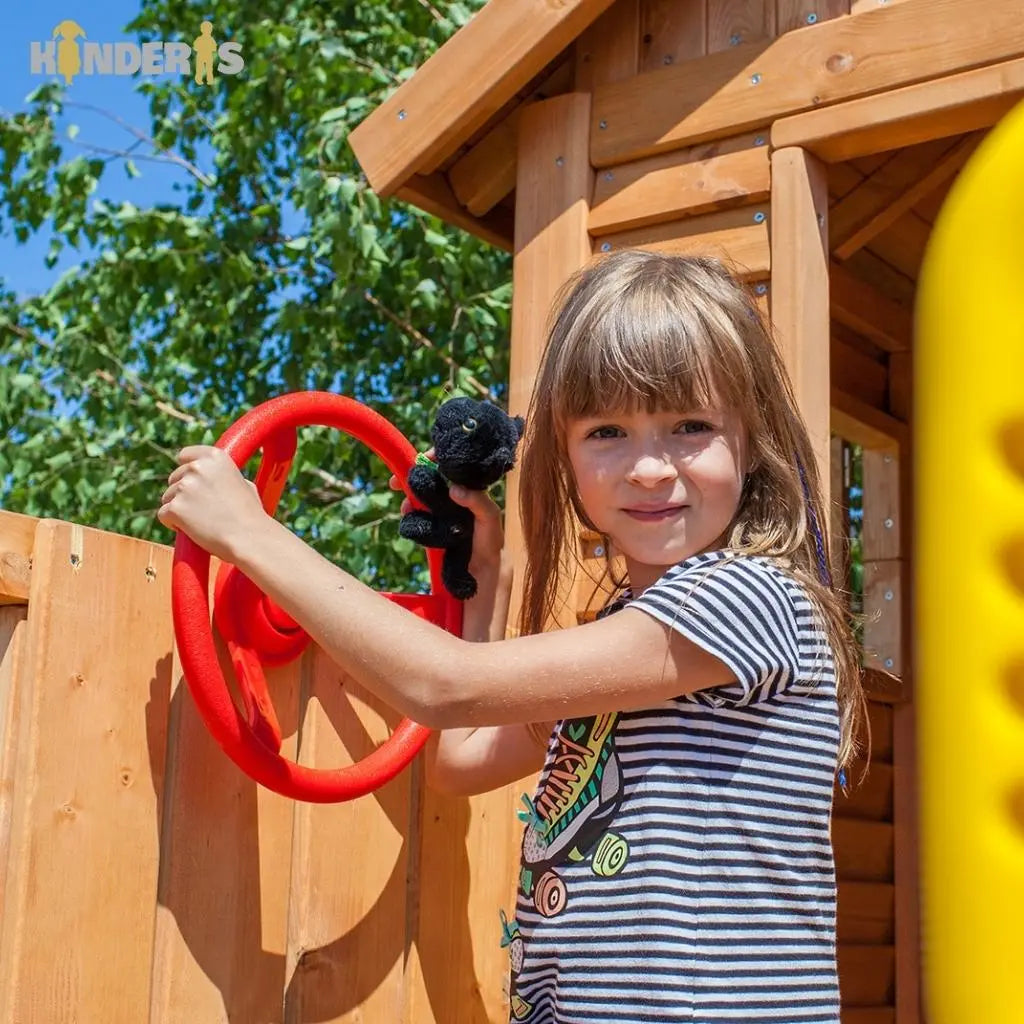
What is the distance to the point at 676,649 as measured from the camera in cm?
155

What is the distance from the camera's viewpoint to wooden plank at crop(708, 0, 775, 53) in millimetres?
2811

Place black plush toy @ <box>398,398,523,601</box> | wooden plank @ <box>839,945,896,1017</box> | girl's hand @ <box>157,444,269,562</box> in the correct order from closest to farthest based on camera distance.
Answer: girl's hand @ <box>157,444,269,562</box> → black plush toy @ <box>398,398,523,601</box> → wooden plank @ <box>839,945,896,1017</box>

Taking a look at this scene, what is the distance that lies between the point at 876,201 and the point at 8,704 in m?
2.19

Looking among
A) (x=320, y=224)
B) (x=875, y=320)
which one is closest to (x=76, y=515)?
(x=320, y=224)

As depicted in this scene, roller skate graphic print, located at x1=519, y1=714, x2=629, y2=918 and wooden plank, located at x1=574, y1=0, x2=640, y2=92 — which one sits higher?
wooden plank, located at x1=574, y1=0, x2=640, y2=92

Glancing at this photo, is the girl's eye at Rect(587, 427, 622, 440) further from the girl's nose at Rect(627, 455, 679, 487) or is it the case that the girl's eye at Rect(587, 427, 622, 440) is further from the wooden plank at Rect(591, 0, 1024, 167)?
the wooden plank at Rect(591, 0, 1024, 167)

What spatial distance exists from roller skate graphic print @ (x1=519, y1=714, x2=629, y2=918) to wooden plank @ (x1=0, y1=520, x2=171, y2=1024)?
518mm

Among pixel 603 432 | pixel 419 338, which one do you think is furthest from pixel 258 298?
pixel 603 432

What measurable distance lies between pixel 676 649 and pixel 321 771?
1.96ft

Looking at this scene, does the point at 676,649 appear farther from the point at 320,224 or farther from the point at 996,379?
the point at 320,224

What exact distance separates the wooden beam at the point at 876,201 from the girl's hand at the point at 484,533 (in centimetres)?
145

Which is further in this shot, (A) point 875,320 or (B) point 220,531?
(A) point 875,320

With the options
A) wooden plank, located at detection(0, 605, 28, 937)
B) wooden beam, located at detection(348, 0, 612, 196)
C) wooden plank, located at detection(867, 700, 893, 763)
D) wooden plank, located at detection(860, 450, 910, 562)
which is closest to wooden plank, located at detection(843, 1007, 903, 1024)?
wooden plank, located at detection(867, 700, 893, 763)

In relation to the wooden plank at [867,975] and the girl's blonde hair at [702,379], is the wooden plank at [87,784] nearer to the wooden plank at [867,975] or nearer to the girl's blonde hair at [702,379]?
the girl's blonde hair at [702,379]
